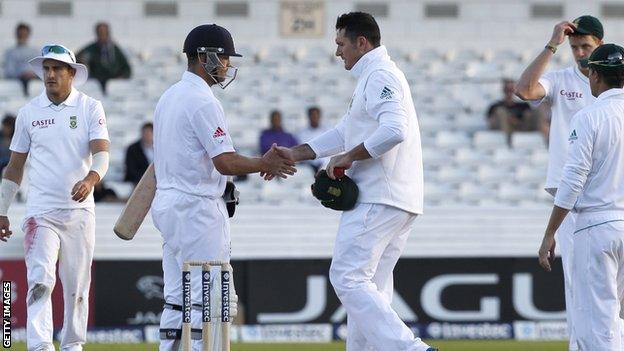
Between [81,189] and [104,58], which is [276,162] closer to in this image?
[81,189]

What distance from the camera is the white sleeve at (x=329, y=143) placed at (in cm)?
852

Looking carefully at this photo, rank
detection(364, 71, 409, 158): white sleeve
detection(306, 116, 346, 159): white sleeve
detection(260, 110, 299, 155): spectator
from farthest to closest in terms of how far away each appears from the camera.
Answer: detection(260, 110, 299, 155): spectator < detection(306, 116, 346, 159): white sleeve < detection(364, 71, 409, 158): white sleeve

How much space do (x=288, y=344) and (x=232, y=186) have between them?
4616 mm

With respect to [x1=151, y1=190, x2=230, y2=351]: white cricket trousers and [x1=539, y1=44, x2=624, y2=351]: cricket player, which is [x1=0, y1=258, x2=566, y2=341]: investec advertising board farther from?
[x1=539, y1=44, x2=624, y2=351]: cricket player

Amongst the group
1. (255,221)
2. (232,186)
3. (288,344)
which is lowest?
(288,344)

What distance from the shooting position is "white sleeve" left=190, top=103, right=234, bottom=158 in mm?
8031

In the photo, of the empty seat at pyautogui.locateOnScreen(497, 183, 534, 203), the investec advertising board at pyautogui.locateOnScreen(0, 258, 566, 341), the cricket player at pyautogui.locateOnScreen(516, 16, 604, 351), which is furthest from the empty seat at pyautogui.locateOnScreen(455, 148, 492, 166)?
the cricket player at pyautogui.locateOnScreen(516, 16, 604, 351)

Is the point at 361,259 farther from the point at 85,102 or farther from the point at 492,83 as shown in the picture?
the point at 492,83

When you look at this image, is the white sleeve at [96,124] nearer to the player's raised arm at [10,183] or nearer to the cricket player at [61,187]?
the cricket player at [61,187]

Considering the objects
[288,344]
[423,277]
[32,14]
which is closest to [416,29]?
[32,14]

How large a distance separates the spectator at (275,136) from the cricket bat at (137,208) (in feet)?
24.3

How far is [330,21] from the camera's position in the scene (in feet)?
64.5

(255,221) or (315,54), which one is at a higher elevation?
(315,54)

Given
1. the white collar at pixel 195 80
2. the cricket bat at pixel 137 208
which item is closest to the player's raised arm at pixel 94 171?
the cricket bat at pixel 137 208
